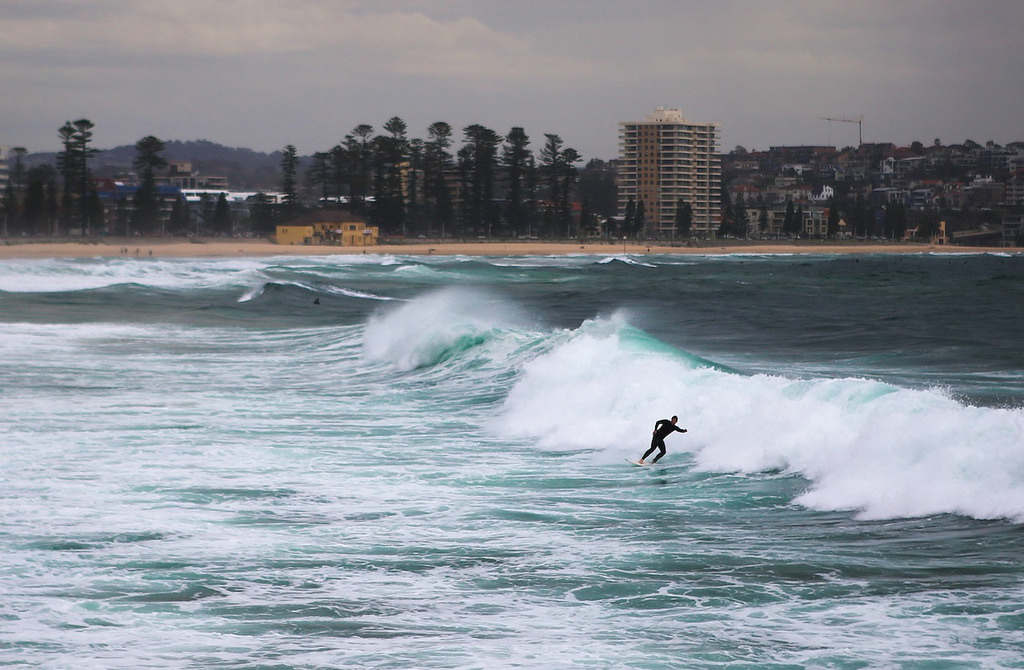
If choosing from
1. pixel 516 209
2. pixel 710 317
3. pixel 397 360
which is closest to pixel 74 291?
pixel 710 317

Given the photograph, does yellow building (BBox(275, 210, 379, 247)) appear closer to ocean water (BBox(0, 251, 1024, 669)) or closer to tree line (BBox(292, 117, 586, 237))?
tree line (BBox(292, 117, 586, 237))

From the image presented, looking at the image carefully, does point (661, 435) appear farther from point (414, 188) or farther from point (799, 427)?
point (414, 188)

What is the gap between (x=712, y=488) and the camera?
13.1m

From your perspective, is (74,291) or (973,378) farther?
(74,291)

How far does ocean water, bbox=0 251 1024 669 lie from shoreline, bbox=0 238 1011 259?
86646 mm

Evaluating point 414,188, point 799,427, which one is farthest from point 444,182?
point 799,427

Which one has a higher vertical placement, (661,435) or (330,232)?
(330,232)

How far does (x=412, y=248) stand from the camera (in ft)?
448

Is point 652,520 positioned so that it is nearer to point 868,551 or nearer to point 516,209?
point 868,551

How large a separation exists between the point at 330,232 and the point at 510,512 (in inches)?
5371

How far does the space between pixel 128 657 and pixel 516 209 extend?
164 m

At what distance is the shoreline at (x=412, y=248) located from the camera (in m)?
112

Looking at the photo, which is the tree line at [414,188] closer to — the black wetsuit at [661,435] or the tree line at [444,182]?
the tree line at [444,182]

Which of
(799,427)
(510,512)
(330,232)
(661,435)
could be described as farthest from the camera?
(330,232)
